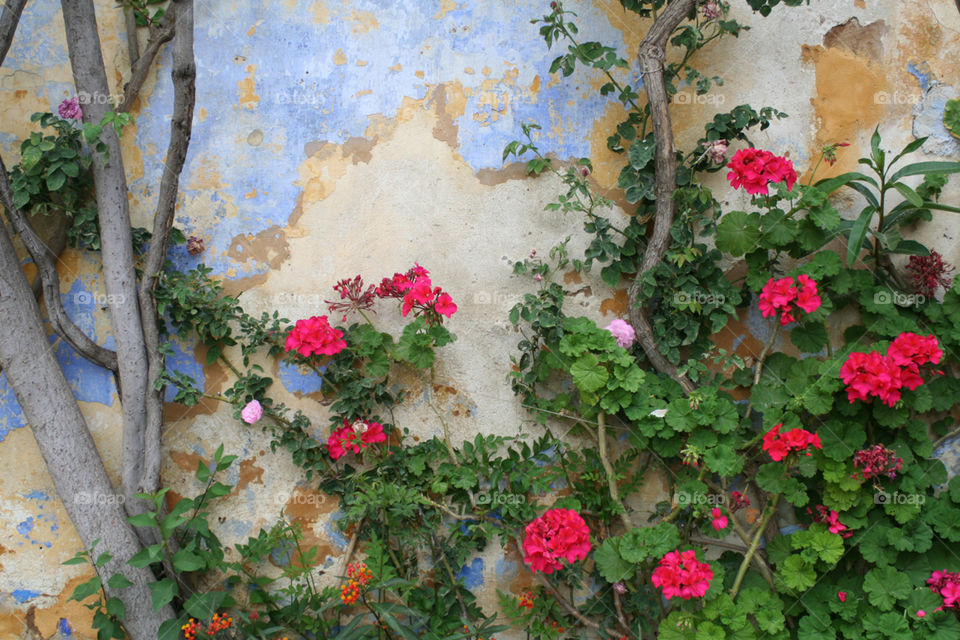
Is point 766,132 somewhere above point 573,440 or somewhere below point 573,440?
above

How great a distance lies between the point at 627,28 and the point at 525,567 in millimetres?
2098

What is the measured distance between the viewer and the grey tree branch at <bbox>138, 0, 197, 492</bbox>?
262 cm

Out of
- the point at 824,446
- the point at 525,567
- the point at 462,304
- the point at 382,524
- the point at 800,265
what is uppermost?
the point at 800,265

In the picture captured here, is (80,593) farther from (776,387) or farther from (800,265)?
(800,265)

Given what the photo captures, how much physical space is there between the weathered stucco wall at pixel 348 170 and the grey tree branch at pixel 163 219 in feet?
0.38

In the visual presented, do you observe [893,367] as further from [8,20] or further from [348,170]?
[8,20]

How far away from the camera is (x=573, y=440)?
111 inches

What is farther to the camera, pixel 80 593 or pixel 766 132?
pixel 766 132

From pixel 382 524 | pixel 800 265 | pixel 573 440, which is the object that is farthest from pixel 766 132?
pixel 382 524

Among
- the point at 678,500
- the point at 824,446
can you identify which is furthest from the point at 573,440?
the point at 824,446

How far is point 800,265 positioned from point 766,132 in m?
0.53
